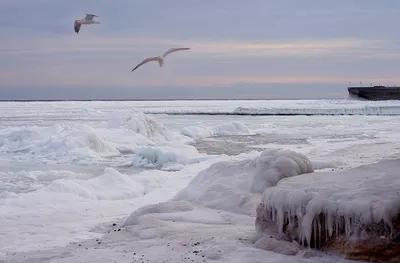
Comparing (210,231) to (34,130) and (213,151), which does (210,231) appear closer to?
(213,151)

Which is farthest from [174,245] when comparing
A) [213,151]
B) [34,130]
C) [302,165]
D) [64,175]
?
[34,130]

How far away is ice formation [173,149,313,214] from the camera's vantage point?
9.55 metres

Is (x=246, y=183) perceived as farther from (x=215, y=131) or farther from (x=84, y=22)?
(x=215, y=131)

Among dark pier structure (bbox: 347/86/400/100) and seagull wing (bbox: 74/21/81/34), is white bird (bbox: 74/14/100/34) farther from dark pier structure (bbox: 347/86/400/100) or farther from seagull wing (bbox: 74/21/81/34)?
dark pier structure (bbox: 347/86/400/100)

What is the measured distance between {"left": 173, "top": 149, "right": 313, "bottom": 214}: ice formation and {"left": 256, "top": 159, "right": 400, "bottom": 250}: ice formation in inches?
67.2

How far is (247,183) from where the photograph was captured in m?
10.4

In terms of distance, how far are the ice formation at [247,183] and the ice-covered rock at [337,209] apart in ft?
5.68

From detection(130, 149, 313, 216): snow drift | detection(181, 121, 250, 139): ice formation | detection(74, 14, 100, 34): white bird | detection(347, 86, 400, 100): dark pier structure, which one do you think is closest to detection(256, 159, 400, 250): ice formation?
detection(130, 149, 313, 216): snow drift

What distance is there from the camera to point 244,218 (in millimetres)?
8844

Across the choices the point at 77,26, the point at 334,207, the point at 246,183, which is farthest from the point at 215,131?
the point at 334,207

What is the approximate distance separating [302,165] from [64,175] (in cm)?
860

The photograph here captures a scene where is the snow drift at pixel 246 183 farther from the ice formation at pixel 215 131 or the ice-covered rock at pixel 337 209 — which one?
the ice formation at pixel 215 131

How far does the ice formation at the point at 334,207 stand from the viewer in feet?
19.5

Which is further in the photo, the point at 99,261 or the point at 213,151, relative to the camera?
the point at 213,151
